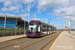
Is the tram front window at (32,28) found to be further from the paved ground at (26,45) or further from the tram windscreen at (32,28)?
the paved ground at (26,45)

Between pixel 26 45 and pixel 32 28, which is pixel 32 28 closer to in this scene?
pixel 32 28

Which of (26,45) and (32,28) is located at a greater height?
(32,28)

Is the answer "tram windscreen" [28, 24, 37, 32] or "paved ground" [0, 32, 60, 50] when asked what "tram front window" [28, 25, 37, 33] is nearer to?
"tram windscreen" [28, 24, 37, 32]

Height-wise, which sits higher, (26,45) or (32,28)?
(32,28)

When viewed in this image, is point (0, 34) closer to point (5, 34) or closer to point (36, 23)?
point (5, 34)

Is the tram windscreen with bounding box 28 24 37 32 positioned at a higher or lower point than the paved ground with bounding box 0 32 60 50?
higher

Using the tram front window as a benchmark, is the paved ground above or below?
below

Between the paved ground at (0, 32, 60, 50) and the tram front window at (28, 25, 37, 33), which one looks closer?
the paved ground at (0, 32, 60, 50)

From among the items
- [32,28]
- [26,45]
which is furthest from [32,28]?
[26,45]

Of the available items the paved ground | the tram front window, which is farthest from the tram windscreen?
the paved ground

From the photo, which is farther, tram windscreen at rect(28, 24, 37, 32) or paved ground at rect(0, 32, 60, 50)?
tram windscreen at rect(28, 24, 37, 32)

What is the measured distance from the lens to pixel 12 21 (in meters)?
52.2

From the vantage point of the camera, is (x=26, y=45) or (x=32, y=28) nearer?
(x=26, y=45)

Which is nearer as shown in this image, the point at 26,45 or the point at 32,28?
the point at 26,45
